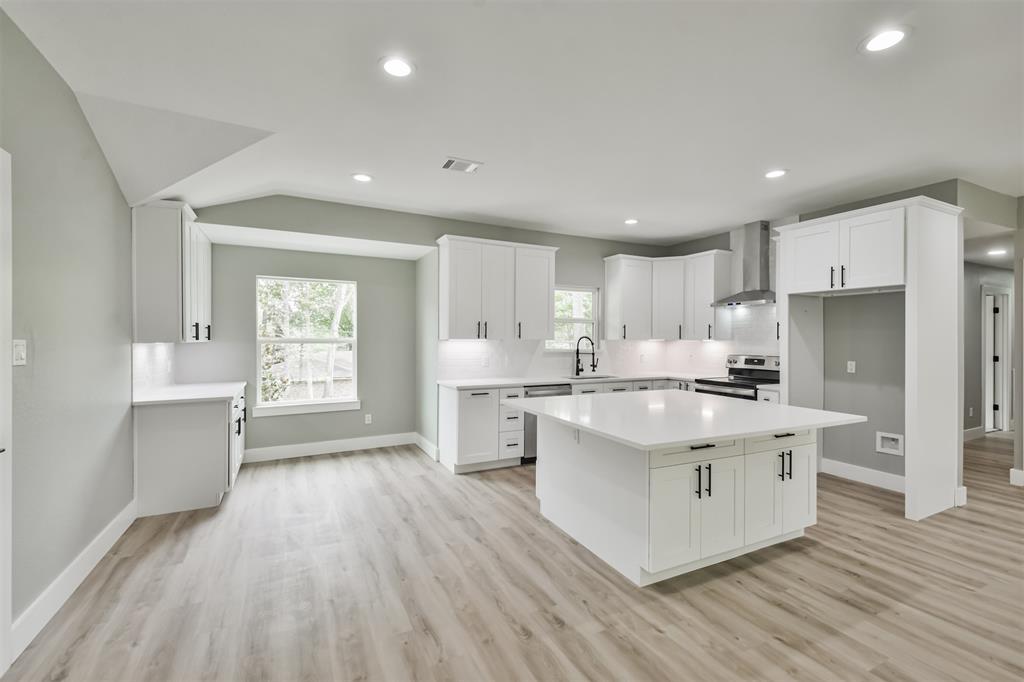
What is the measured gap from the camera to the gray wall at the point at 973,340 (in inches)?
239

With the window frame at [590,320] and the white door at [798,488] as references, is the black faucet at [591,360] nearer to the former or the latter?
the window frame at [590,320]

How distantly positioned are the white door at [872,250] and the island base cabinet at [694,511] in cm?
214

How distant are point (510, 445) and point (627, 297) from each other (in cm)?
252

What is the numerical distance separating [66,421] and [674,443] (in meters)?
3.11

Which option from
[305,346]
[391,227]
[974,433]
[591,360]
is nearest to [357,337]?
[305,346]

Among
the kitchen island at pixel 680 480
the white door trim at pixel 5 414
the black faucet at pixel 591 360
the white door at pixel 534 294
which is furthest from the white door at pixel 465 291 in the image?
the white door trim at pixel 5 414

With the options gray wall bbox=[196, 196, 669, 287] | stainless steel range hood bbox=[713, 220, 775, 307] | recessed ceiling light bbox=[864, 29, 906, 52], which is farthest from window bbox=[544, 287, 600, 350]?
recessed ceiling light bbox=[864, 29, 906, 52]

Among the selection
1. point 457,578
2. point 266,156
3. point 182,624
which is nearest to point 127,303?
point 266,156

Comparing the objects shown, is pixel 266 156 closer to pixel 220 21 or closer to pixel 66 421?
pixel 220 21

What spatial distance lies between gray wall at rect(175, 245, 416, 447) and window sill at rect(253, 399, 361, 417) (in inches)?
2.3

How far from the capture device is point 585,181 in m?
3.93

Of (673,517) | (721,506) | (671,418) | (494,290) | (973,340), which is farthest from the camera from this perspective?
(973,340)

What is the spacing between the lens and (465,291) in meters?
4.91

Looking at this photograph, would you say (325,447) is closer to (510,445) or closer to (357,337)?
(357,337)
